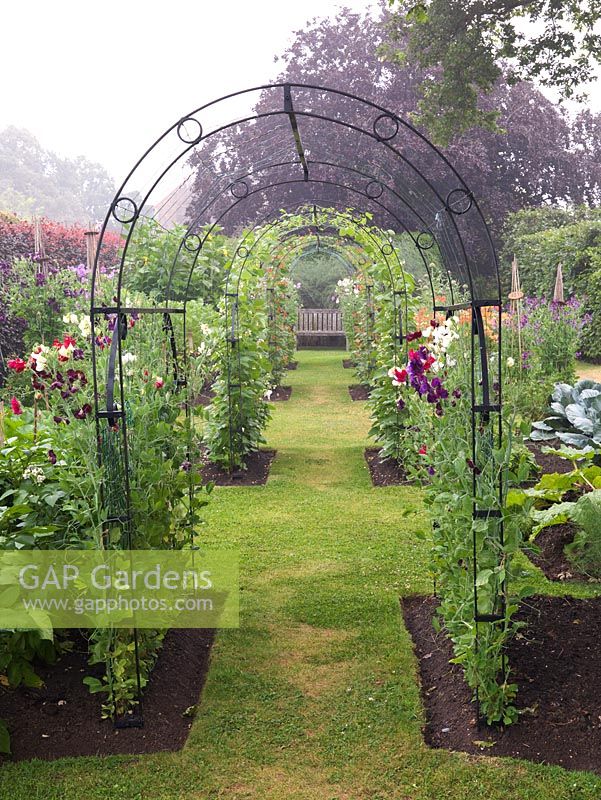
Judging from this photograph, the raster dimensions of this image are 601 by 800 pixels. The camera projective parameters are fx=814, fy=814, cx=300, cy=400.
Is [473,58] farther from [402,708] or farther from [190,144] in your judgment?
[402,708]

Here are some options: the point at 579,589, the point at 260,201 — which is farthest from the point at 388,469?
the point at 260,201

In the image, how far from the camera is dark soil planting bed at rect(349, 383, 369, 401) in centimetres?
1171

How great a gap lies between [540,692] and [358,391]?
9.20 meters

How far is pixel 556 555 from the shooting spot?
4676mm

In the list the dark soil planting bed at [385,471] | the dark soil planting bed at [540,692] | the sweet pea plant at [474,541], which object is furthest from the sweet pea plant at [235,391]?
the sweet pea plant at [474,541]

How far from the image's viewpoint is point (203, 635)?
3834 mm

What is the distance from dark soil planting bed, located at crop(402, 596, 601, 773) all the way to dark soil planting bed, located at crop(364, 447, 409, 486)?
279 centimetres

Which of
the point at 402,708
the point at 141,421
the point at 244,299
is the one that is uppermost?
the point at 244,299

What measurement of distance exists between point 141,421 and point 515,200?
19476 mm

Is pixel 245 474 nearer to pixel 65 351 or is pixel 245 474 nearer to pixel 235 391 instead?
pixel 235 391

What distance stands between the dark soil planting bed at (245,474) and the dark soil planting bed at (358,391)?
422 cm

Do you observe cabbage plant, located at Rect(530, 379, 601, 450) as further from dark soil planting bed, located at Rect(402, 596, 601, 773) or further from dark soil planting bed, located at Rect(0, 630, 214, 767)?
dark soil planting bed, located at Rect(0, 630, 214, 767)

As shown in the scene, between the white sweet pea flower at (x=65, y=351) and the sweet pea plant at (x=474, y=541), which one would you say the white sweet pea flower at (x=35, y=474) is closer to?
the white sweet pea flower at (x=65, y=351)

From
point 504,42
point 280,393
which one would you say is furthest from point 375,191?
point 504,42
